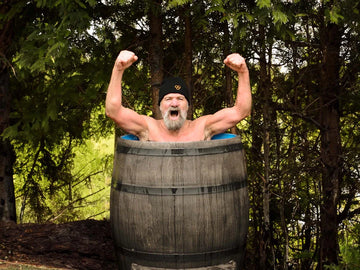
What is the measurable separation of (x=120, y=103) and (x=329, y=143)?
335 centimetres

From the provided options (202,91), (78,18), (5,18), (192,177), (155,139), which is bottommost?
(192,177)

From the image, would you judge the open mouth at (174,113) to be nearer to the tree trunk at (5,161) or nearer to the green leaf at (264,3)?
the green leaf at (264,3)

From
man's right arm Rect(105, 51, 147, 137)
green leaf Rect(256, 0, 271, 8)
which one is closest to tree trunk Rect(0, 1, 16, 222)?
man's right arm Rect(105, 51, 147, 137)

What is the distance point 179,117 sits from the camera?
13.3 ft

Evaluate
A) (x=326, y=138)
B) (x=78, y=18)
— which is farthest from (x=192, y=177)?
(x=326, y=138)

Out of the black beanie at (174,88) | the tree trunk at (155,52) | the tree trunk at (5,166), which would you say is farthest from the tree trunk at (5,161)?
the black beanie at (174,88)

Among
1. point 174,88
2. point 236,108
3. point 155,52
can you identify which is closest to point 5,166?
point 155,52

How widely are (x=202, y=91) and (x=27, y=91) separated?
2.95 metres

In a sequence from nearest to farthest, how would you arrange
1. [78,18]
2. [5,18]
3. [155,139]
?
[155,139] → [78,18] → [5,18]

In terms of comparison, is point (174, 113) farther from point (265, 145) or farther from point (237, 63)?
point (265, 145)

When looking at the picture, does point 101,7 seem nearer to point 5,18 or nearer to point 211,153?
point 5,18

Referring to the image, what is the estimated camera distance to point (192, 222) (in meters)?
3.57

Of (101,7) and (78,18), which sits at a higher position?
(101,7)

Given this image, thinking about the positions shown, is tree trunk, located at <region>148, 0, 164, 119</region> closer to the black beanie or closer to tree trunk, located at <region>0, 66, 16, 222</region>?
the black beanie
